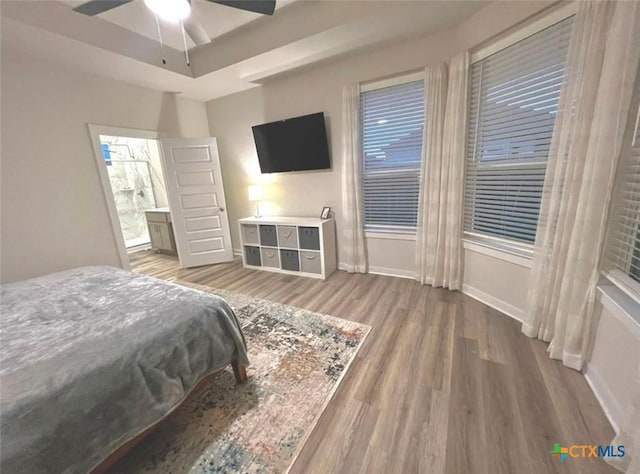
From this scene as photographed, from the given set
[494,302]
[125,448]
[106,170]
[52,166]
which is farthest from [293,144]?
[125,448]

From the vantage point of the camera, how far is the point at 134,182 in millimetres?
5637

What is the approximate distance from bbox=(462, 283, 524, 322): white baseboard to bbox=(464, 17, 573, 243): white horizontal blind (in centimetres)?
61

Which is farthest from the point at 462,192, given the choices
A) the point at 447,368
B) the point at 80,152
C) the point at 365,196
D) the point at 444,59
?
the point at 80,152

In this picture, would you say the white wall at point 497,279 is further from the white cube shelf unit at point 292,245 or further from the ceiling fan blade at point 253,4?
the ceiling fan blade at point 253,4

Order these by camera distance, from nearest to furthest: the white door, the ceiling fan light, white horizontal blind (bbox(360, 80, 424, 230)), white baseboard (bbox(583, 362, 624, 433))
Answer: white baseboard (bbox(583, 362, 624, 433)) < the ceiling fan light < white horizontal blind (bbox(360, 80, 424, 230)) < the white door

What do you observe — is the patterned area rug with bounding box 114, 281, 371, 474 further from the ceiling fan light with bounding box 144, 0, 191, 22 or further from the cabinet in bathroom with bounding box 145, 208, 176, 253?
the cabinet in bathroom with bounding box 145, 208, 176, 253

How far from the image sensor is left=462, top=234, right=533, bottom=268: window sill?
2115 mm

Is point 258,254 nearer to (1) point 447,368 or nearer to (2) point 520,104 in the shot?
(1) point 447,368

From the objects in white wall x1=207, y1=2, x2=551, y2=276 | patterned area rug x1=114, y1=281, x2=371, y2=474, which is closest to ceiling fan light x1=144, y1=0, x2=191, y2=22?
white wall x1=207, y1=2, x2=551, y2=276

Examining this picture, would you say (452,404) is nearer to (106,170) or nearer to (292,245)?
(292,245)

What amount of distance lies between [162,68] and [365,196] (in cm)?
285

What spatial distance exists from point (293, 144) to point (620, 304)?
10.8 ft

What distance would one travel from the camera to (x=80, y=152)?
2.91 metres

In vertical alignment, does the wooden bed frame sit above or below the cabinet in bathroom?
below
